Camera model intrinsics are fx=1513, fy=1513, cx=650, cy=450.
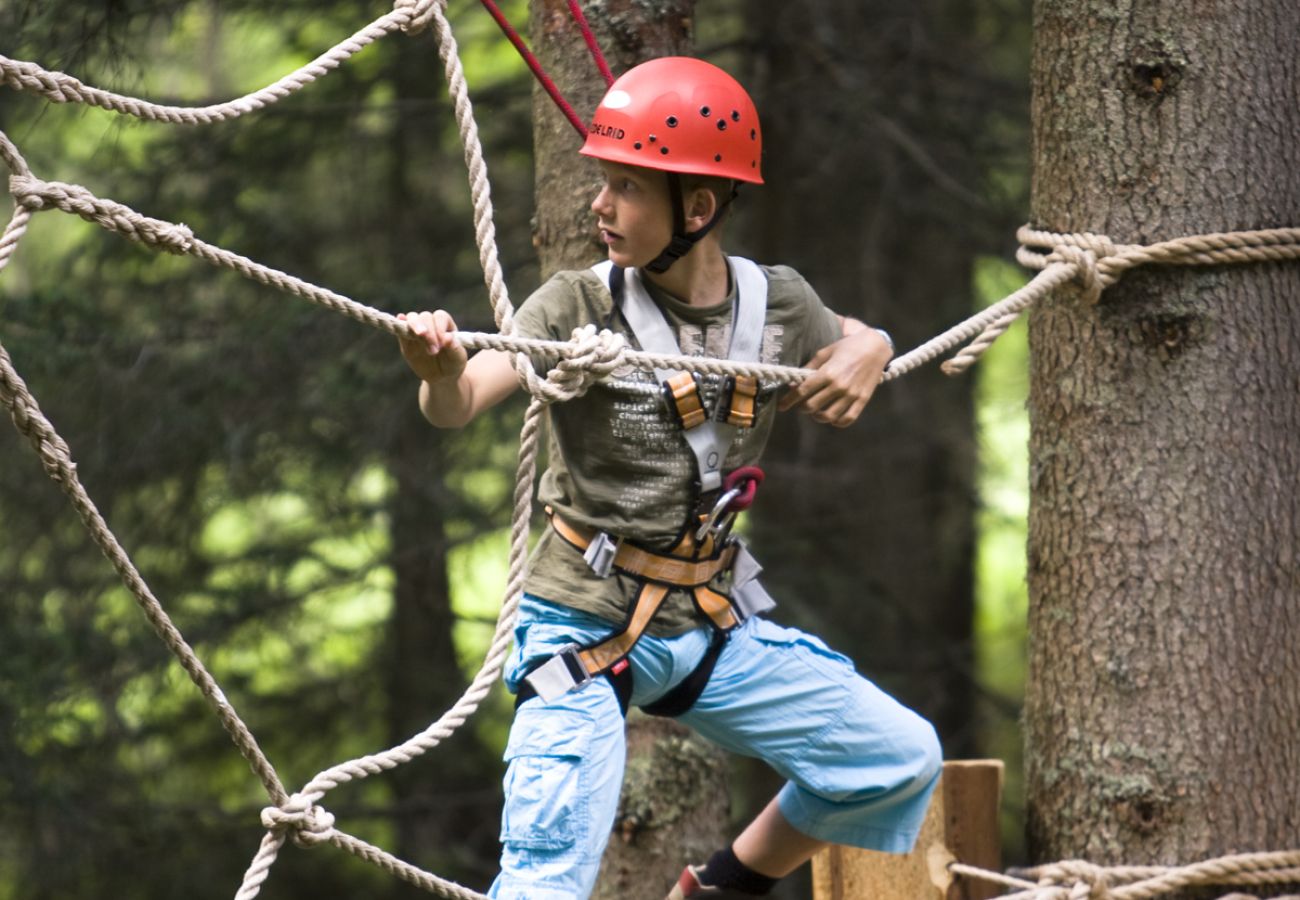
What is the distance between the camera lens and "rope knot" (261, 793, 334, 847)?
8.04 feet

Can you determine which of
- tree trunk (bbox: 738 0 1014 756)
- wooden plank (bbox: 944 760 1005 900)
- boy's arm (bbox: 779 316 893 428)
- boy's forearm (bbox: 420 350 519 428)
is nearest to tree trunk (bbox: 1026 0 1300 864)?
wooden plank (bbox: 944 760 1005 900)

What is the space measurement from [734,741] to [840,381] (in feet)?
2.35

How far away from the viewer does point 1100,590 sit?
10.1 ft

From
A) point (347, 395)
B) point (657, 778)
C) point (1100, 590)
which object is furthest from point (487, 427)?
point (1100, 590)

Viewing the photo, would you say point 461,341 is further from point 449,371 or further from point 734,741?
point 734,741

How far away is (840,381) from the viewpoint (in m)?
2.78

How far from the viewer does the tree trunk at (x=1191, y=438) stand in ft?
9.80

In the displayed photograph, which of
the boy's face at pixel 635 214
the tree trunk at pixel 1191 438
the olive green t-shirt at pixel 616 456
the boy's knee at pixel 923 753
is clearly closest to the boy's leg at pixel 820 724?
the boy's knee at pixel 923 753

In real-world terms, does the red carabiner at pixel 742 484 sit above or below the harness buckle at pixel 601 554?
above

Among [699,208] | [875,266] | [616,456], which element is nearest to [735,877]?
[616,456]

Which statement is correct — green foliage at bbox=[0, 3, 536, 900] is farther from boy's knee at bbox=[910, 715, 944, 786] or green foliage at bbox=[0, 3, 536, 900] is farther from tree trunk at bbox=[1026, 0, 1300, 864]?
boy's knee at bbox=[910, 715, 944, 786]

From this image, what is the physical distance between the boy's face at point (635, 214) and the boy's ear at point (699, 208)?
40 mm

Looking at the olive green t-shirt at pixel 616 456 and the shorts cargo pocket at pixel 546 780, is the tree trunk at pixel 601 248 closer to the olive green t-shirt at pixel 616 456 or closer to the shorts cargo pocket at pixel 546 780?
the olive green t-shirt at pixel 616 456

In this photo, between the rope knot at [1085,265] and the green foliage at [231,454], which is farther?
the green foliage at [231,454]
